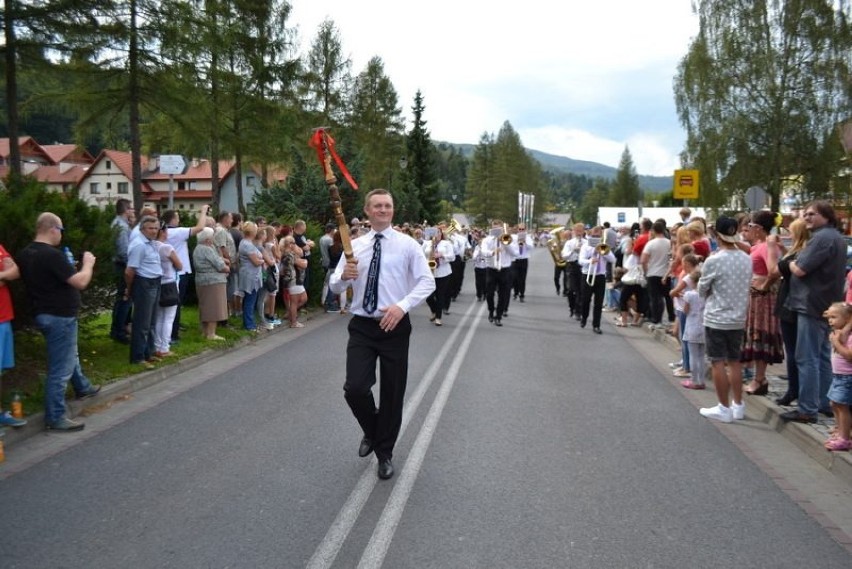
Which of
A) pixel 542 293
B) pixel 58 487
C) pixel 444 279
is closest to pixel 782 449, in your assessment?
pixel 58 487

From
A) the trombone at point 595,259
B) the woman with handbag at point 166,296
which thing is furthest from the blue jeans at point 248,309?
the trombone at point 595,259

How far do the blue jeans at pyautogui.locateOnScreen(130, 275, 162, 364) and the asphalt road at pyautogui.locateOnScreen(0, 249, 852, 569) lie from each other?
855 mm

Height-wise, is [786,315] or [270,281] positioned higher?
[786,315]

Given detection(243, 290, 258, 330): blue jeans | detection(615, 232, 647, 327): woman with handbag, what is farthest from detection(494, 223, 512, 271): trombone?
detection(243, 290, 258, 330): blue jeans

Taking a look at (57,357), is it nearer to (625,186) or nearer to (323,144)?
(323,144)

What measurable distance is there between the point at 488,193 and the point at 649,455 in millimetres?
93073

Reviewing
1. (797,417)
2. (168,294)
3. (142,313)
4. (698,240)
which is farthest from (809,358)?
(168,294)

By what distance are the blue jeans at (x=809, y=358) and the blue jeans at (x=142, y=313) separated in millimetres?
7313

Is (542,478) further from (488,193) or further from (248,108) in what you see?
(488,193)

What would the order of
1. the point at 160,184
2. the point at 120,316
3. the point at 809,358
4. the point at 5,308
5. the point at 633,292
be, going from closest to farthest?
the point at 5,308
the point at 809,358
the point at 120,316
the point at 633,292
the point at 160,184

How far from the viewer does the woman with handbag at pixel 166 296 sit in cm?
947

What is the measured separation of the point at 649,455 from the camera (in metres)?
5.96

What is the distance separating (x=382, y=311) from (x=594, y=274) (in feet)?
30.1

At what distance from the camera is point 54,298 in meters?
6.27
